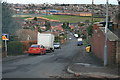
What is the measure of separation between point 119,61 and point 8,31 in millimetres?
29636

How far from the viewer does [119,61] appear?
19.1 m

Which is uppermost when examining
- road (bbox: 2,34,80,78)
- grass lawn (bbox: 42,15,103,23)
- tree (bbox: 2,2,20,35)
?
grass lawn (bbox: 42,15,103,23)

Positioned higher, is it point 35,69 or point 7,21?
point 7,21

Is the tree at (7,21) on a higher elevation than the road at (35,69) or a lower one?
higher

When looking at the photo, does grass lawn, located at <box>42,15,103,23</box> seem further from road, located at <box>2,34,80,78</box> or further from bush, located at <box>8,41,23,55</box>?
road, located at <box>2,34,80,78</box>

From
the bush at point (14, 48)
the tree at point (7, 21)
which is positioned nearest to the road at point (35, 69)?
the bush at point (14, 48)

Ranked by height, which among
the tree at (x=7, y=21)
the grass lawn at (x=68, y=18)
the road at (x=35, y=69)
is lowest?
the road at (x=35, y=69)

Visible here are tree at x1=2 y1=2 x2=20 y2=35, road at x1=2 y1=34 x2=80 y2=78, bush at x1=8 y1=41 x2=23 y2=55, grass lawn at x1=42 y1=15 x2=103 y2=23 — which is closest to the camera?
road at x1=2 y1=34 x2=80 y2=78

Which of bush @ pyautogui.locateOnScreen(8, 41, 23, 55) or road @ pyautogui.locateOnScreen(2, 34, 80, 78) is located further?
bush @ pyautogui.locateOnScreen(8, 41, 23, 55)

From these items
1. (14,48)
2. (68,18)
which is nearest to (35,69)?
(14,48)

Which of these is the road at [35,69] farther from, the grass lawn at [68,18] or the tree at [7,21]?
the grass lawn at [68,18]

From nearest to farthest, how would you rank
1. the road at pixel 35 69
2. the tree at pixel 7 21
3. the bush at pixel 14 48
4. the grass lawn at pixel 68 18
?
the road at pixel 35 69 → the bush at pixel 14 48 → the tree at pixel 7 21 → the grass lawn at pixel 68 18

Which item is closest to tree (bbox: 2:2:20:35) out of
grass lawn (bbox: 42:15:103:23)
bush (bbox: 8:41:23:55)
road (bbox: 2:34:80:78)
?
bush (bbox: 8:41:23:55)

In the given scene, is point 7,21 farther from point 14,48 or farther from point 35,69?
point 35,69
